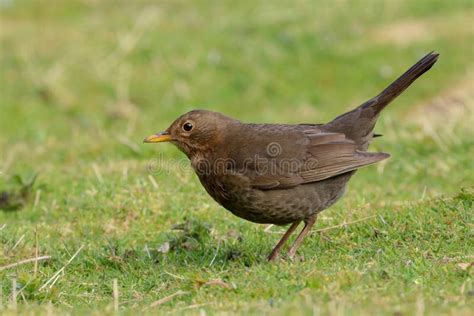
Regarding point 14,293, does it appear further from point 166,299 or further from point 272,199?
point 272,199

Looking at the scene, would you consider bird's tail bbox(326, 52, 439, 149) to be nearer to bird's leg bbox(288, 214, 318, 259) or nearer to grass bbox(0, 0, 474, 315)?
grass bbox(0, 0, 474, 315)

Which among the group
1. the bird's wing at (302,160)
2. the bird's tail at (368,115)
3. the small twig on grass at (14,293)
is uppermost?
the bird's tail at (368,115)

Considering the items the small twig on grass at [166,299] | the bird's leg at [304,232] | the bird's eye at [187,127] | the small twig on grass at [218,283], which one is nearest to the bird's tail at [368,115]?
the bird's leg at [304,232]

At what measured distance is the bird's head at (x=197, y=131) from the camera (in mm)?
6711

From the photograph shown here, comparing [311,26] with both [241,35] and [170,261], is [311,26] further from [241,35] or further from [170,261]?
[170,261]

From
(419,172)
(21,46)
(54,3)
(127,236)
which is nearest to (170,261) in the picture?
(127,236)

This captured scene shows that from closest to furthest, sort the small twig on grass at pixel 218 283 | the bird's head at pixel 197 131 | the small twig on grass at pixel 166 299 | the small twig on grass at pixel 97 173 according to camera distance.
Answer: the small twig on grass at pixel 166 299, the small twig on grass at pixel 218 283, the bird's head at pixel 197 131, the small twig on grass at pixel 97 173

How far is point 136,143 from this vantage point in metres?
10.7

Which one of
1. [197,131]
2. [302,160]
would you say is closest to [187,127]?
[197,131]

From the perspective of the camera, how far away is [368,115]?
708cm

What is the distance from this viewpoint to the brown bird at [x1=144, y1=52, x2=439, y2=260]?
635 centimetres

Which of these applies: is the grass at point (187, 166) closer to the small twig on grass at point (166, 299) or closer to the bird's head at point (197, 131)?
the small twig on grass at point (166, 299)

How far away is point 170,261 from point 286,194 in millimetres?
1010

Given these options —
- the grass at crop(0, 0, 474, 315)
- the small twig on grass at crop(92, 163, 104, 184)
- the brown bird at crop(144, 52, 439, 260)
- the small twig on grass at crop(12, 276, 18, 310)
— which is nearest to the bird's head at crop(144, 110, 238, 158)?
the brown bird at crop(144, 52, 439, 260)
